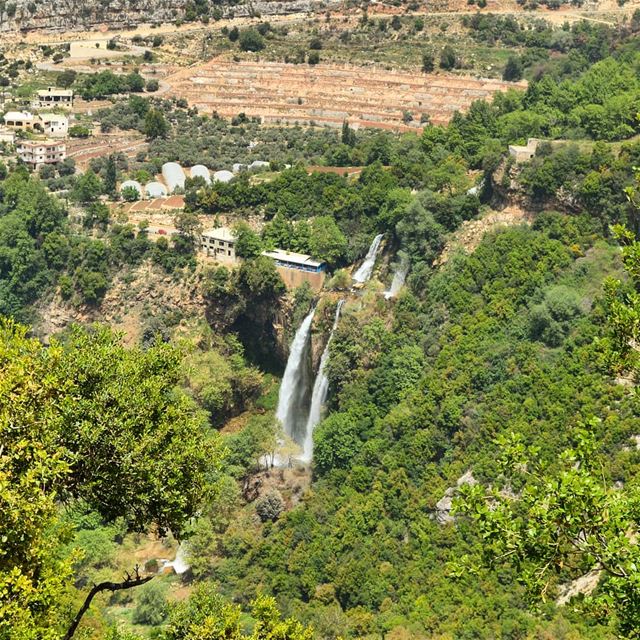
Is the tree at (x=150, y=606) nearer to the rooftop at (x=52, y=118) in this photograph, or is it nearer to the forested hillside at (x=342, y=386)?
the forested hillside at (x=342, y=386)

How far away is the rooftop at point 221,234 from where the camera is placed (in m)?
46.7

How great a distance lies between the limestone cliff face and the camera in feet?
276

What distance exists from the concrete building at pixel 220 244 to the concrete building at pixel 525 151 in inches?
477

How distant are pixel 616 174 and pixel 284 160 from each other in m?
22.9

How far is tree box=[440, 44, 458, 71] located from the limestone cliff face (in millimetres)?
16283

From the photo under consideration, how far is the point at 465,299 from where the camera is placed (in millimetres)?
39219

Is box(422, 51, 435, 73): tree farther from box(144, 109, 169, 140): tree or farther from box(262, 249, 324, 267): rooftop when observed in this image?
box(262, 249, 324, 267): rooftop

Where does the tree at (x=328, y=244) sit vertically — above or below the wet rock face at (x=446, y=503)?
above

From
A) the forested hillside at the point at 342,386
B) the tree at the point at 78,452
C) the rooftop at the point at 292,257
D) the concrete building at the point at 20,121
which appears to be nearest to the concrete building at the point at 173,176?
the forested hillside at the point at 342,386

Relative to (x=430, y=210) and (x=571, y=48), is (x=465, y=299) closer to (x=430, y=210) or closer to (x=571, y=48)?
(x=430, y=210)

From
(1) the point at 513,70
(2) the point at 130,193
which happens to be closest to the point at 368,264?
(2) the point at 130,193

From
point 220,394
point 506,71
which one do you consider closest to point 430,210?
point 220,394

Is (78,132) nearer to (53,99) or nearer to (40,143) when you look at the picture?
(40,143)

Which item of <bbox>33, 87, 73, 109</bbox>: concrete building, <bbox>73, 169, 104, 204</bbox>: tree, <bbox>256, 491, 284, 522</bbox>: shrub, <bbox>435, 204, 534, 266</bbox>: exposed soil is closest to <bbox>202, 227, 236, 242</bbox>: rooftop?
<bbox>73, 169, 104, 204</bbox>: tree
